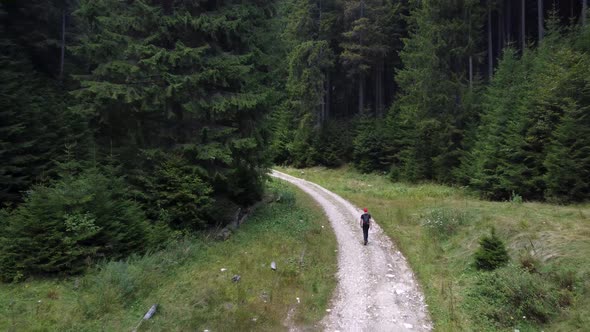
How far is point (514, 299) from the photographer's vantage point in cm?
840

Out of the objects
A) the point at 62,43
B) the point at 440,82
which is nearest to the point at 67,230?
the point at 62,43

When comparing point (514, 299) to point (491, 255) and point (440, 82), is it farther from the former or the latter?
point (440, 82)

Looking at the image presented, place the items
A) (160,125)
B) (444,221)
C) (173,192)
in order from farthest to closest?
(444,221) → (160,125) → (173,192)

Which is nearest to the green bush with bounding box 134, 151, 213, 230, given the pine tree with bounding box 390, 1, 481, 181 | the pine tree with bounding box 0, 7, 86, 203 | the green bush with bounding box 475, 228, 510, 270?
the pine tree with bounding box 0, 7, 86, 203

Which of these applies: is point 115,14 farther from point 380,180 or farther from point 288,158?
point 288,158

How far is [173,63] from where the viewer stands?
527 inches

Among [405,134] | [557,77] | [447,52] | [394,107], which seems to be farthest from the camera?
[394,107]

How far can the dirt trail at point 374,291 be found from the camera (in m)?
8.36

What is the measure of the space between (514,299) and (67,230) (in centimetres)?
1237

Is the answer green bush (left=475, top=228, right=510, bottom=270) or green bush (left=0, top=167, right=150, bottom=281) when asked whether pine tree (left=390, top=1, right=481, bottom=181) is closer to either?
green bush (left=475, top=228, right=510, bottom=270)

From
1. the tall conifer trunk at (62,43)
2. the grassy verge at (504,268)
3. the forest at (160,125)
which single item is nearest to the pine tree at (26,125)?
the forest at (160,125)

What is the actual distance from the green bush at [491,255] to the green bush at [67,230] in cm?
1113

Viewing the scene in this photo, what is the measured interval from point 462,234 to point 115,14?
16787 millimetres

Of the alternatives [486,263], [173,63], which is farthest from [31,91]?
[486,263]
